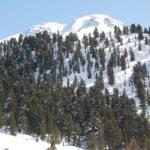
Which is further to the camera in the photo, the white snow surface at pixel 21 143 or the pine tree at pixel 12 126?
the pine tree at pixel 12 126

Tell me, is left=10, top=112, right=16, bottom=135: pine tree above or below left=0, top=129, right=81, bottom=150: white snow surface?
above

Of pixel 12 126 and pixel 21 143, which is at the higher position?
pixel 12 126

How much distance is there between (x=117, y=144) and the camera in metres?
120

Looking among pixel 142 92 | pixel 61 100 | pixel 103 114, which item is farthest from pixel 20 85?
pixel 142 92

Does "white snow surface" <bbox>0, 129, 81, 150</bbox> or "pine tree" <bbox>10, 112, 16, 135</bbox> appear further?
"pine tree" <bbox>10, 112, 16, 135</bbox>

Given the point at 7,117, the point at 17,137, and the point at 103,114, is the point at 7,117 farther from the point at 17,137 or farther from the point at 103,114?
the point at 103,114

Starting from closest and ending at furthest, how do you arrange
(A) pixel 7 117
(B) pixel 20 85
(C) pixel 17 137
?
(C) pixel 17 137, (A) pixel 7 117, (B) pixel 20 85

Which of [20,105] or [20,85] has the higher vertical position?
[20,85]

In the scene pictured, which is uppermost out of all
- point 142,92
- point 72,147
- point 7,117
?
point 142,92

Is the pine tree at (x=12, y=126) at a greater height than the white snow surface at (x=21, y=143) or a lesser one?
greater

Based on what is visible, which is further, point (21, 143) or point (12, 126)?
point (12, 126)

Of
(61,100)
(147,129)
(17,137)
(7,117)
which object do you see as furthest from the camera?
(61,100)

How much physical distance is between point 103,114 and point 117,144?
26.2 meters

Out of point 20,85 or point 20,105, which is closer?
point 20,105
